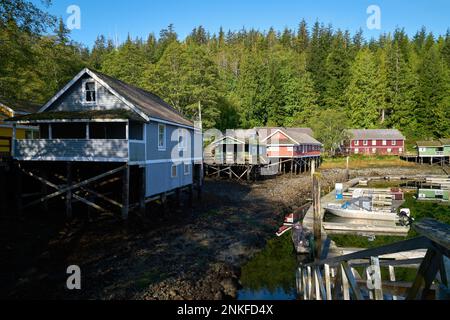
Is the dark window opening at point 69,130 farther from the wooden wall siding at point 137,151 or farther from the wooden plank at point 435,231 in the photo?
the wooden plank at point 435,231

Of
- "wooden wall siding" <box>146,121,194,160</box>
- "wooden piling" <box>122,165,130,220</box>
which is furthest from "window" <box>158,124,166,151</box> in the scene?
"wooden piling" <box>122,165,130,220</box>

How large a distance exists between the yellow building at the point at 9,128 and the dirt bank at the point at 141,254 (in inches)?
379

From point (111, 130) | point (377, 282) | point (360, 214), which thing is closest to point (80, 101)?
point (111, 130)

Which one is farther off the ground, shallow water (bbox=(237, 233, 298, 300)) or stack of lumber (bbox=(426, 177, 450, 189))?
stack of lumber (bbox=(426, 177, 450, 189))

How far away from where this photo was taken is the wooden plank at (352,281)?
5344mm

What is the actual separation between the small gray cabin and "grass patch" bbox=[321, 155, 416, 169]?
156 ft

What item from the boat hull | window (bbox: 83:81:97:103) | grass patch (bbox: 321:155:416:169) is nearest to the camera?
window (bbox: 83:81:97:103)

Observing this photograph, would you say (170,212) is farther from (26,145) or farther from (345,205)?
(345,205)

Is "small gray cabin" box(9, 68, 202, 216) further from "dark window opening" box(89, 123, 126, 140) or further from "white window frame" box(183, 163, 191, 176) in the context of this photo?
"white window frame" box(183, 163, 191, 176)

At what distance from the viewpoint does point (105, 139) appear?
676 inches

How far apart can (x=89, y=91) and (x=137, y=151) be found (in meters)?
5.32

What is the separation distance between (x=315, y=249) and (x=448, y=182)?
1523 inches

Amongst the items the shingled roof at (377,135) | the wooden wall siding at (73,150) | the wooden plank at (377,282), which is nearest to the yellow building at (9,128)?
the wooden wall siding at (73,150)

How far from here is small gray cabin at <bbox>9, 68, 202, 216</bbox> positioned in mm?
16969
